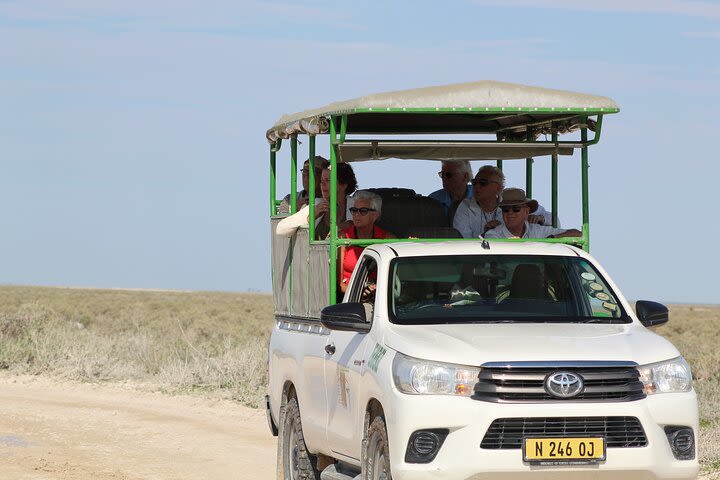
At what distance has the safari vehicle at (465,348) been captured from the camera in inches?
285

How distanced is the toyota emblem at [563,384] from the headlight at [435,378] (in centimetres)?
37

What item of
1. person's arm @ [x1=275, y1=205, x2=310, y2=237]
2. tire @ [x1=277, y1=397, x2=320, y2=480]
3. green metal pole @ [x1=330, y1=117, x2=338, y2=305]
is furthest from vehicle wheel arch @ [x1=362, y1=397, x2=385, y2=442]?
person's arm @ [x1=275, y1=205, x2=310, y2=237]

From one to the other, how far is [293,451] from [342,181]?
217 cm

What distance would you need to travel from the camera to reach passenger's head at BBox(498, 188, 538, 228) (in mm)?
10578

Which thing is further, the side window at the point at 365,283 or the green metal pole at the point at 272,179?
the green metal pole at the point at 272,179

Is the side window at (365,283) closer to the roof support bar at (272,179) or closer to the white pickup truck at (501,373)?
the white pickup truck at (501,373)

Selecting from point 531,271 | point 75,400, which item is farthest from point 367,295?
point 75,400

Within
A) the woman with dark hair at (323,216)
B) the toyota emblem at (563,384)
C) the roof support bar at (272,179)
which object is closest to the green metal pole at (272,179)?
the roof support bar at (272,179)

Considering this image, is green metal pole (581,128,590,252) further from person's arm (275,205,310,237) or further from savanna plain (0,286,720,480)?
savanna plain (0,286,720,480)

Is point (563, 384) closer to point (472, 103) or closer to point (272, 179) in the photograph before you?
point (472, 103)

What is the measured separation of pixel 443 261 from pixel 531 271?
586 millimetres

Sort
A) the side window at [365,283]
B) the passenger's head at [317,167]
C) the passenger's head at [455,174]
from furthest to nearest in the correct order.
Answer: the passenger's head at [455,174]
the passenger's head at [317,167]
the side window at [365,283]

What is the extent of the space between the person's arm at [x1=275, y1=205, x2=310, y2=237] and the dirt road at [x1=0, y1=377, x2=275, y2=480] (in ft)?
8.17

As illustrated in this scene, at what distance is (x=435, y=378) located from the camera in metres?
7.37
